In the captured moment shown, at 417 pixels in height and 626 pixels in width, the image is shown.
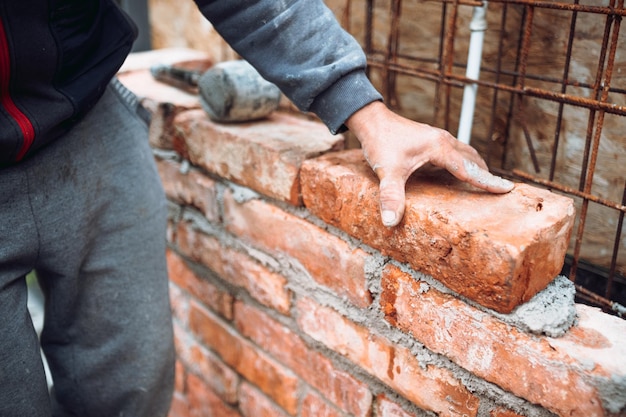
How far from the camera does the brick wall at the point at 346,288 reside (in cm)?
79

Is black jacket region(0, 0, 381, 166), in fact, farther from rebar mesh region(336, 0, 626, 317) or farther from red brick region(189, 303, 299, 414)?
red brick region(189, 303, 299, 414)

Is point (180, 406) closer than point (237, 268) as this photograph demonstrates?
No

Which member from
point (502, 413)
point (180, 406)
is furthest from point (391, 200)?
point (180, 406)

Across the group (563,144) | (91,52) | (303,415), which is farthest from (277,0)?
(303,415)

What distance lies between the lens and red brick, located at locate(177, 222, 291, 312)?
1.20 m

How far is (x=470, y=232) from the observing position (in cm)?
80

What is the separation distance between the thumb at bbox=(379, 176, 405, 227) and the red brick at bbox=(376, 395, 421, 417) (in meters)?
0.36

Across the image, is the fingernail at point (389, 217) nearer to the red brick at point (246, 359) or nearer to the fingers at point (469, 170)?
the fingers at point (469, 170)

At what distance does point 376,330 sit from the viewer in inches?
39.7

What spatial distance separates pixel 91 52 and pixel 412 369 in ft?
2.57

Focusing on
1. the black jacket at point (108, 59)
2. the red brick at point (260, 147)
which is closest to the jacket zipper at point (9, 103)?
the black jacket at point (108, 59)

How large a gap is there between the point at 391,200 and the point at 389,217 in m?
0.03

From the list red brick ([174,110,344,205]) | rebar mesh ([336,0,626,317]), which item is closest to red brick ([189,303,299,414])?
red brick ([174,110,344,205])

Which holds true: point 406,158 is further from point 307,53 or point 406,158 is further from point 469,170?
point 307,53
